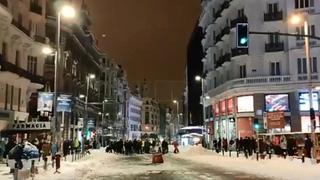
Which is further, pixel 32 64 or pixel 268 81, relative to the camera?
pixel 268 81

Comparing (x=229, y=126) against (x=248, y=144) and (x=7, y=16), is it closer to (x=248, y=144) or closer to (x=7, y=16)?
(x=248, y=144)

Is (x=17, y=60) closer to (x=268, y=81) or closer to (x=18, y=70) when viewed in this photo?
(x=18, y=70)

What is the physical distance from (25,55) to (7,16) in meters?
10.8

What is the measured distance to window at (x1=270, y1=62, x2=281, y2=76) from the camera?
199ft

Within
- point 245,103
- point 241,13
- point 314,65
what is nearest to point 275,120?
point 314,65

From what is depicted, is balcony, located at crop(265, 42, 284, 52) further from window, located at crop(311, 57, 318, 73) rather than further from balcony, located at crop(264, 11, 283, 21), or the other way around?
window, located at crop(311, 57, 318, 73)

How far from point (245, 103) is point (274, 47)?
712cm

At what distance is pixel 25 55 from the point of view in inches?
1983

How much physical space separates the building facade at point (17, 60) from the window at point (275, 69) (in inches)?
994

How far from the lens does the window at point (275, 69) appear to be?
60719 millimetres

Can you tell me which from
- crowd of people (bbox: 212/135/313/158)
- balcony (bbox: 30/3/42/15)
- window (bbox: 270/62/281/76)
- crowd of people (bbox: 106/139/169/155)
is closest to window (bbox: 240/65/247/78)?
window (bbox: 270/62/281/76)

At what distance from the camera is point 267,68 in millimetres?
61094

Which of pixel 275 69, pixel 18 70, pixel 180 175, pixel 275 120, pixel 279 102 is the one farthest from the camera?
pixel 275 69

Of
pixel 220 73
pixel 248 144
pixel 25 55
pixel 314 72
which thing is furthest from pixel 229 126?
pixel 25 55
